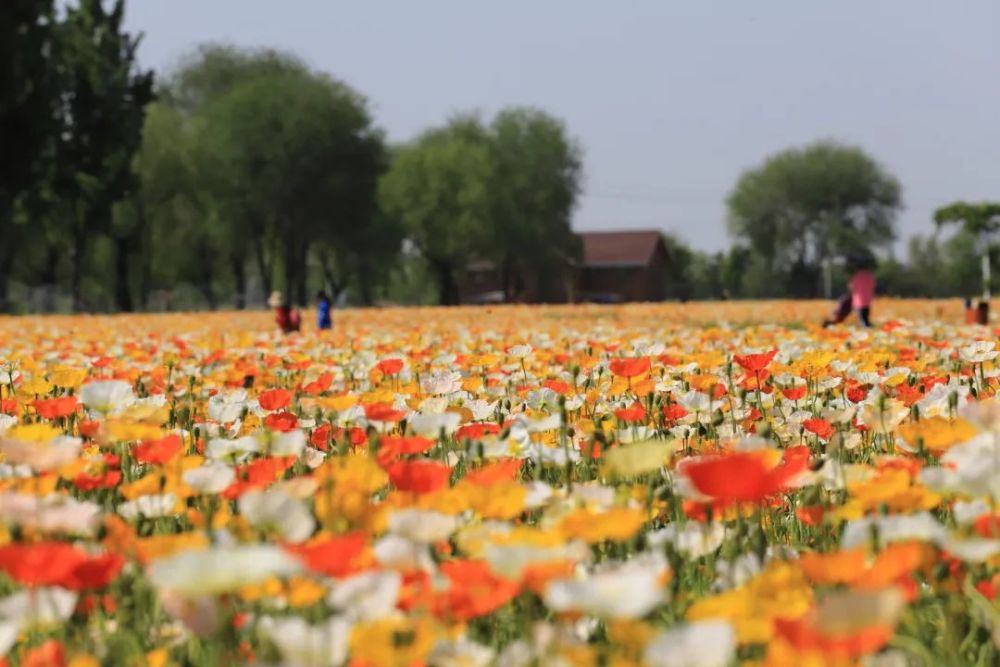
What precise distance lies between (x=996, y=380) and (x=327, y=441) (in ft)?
9.44

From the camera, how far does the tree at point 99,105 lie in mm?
33750

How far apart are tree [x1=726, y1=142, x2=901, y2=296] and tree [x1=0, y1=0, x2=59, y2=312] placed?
51.6m

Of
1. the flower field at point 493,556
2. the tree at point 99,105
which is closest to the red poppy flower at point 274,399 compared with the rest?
the flower field at point 493,556

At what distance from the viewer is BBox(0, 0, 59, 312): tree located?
2498 centimetres

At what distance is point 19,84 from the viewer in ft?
83.3

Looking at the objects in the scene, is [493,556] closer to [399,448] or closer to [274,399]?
[399,448]

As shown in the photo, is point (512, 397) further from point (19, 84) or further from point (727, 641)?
point (19, 84)

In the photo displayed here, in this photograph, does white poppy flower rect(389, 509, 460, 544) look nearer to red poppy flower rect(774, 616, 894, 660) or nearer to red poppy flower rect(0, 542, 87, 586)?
red poppy flower rect(0, 542, 87, 586)

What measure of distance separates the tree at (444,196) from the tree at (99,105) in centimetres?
1422

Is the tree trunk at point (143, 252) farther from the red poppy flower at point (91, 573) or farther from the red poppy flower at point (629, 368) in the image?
the red poppy flower at point (91, 573)

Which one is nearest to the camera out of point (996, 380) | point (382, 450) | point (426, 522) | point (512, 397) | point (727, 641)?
point (727, 641)

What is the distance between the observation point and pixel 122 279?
41.1 meters

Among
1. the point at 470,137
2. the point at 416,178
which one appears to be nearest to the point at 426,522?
the point at 416,178

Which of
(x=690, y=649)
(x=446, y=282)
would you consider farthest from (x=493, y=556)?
(x=446, y=282)
